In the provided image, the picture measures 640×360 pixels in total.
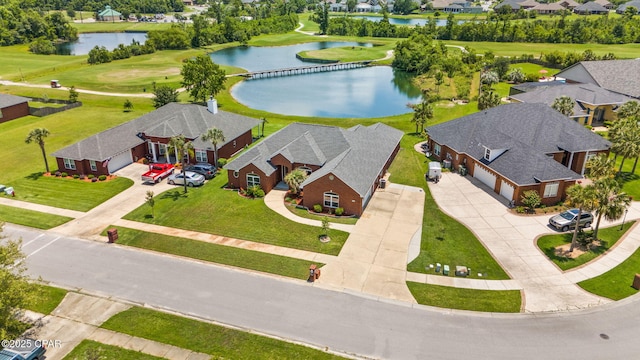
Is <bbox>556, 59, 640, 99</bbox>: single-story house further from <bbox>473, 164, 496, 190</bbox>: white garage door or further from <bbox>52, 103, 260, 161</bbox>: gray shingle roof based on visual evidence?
<bbox>52, 103, 260, 161</bbox>: gray shingle roof

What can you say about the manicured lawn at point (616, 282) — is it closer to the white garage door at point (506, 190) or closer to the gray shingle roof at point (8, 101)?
the white garage door at point (506, 190)

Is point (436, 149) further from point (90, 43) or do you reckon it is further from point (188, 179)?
point (90, 43)

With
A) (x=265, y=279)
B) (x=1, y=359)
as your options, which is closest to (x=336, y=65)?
(x=265, y=279)

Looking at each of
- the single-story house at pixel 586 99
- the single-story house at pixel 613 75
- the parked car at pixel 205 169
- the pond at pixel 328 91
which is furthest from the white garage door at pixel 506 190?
the single-story house at pixel 613 75

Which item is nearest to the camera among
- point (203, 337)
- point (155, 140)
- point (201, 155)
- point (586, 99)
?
point (203, 337)

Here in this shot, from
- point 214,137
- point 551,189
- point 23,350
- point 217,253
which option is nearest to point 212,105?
point 214,137

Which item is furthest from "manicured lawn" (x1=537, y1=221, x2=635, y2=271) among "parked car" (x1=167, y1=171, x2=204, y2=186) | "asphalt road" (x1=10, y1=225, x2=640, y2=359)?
"parked car" (x1=167, y1=171, x2=204, y2=186)

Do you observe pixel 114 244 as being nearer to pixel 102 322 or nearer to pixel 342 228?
pixel 102 322
